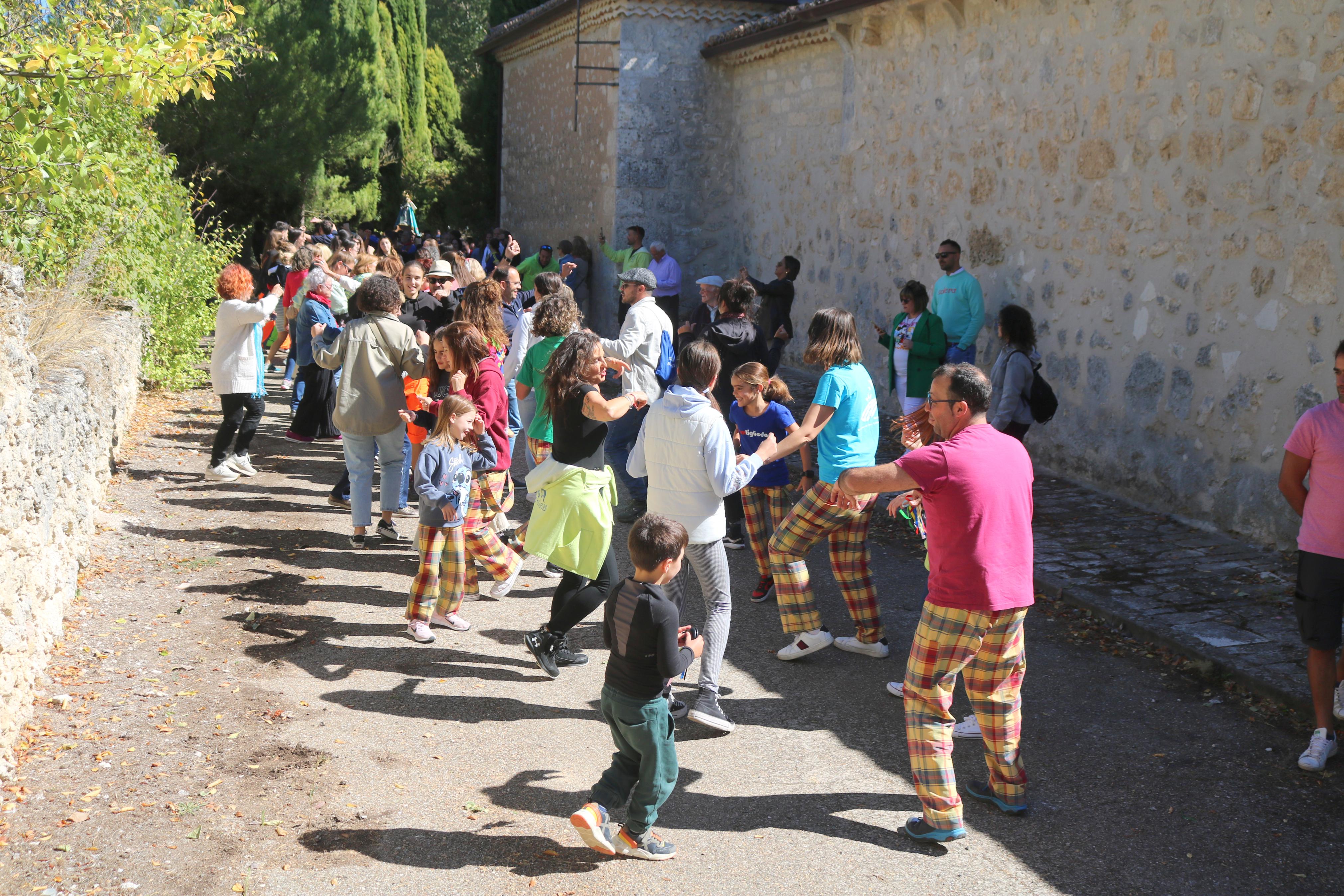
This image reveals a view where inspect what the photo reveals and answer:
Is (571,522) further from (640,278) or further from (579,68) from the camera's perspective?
(579,68)

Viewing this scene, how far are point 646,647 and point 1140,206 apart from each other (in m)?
6.39

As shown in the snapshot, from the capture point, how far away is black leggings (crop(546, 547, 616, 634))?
17.3ft

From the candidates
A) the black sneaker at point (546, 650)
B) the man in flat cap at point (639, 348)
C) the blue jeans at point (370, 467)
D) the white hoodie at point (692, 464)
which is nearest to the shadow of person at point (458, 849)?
the black sneaker at point (546, 650)

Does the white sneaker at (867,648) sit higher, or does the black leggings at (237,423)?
the black leggings at (237,423)

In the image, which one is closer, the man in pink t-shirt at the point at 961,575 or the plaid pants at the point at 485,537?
the man in pink t-shirt at the point at 961,575

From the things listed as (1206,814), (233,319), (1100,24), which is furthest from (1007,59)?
(1206,814)

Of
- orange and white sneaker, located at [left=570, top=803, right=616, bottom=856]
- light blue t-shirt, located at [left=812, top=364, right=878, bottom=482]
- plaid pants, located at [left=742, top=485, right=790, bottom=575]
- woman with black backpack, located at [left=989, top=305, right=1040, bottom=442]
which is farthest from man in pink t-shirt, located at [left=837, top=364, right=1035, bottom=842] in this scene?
woman with black backpack, located at [left=989, top=305, right=1040, bottom=442]

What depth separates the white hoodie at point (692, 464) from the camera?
4750 mm

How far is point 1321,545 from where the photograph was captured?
14.3 feet

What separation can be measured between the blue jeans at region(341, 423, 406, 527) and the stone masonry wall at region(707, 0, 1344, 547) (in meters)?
5.43

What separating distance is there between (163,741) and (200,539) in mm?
3039

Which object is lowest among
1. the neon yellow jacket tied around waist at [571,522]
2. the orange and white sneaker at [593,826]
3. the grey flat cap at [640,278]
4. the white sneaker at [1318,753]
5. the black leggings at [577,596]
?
the orange and white sneaker at [593,826]

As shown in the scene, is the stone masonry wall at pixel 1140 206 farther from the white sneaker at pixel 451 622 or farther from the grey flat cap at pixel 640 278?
the white sneaker at pixel 451 622

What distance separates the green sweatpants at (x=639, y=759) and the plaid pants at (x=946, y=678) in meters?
0.88
